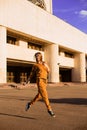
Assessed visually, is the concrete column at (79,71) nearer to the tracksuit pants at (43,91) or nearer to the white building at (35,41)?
the white building at (35,41)

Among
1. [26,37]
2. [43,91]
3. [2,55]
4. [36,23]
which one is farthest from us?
[26,37]

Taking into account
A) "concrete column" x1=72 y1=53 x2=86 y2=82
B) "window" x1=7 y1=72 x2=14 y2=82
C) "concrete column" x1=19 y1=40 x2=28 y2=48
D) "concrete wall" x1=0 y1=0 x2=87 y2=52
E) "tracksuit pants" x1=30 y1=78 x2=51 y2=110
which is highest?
"concrete wall" x1=0 y1=0 x2=87 y2=52

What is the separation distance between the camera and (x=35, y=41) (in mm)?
40781

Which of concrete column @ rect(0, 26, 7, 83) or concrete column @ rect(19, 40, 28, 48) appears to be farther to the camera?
concrete column @ rect(19, 40, 28, 48)

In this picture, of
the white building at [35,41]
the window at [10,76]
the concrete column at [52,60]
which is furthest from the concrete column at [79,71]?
the window at [10,76]

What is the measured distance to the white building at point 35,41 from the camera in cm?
3186

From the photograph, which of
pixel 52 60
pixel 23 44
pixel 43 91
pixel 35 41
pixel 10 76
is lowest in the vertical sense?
pixel 43 91

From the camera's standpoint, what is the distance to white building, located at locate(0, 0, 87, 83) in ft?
105

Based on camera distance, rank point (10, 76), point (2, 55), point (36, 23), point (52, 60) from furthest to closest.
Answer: point (52, 60)
point (10, 76)
point (36, 23)
point (2, 55)

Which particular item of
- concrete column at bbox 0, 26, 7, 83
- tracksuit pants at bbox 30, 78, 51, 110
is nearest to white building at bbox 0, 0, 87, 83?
concrete column at bbox 0, 26, 7, 83

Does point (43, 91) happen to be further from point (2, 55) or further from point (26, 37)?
point (26, 37)

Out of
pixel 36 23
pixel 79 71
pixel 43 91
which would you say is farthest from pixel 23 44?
pixel 43 91

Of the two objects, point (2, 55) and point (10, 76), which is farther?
point (10, 76)

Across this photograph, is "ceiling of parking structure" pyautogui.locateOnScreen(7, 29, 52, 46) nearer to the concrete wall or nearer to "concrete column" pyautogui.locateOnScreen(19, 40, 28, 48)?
"concrete column" pyautogui.locateOnScreen(19, 40, 28, 48)
